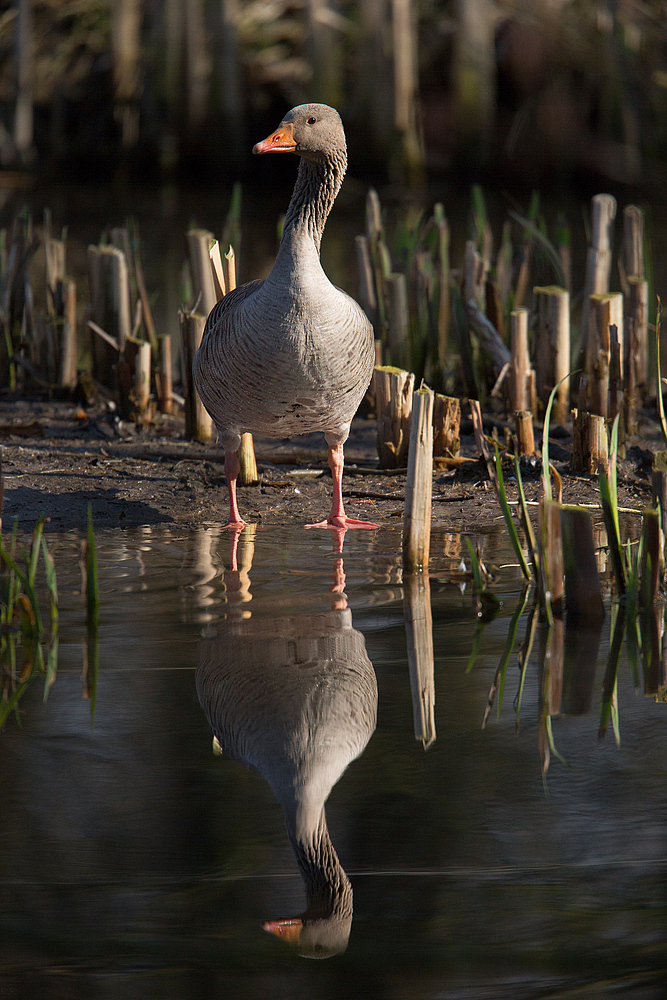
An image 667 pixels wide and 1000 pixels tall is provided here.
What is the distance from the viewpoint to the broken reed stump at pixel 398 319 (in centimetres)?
706

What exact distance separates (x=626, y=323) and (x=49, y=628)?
417 cm

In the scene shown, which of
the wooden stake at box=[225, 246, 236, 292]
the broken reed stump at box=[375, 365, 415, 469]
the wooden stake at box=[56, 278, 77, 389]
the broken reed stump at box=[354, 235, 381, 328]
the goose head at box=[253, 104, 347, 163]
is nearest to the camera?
the goose head at box=[253, 104, 347, 163]

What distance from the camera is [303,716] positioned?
3.47 m

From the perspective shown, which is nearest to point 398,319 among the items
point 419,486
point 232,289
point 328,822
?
point 232,289

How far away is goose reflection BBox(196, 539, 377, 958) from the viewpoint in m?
2.55

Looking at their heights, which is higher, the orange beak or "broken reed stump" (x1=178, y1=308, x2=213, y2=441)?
the orange beak

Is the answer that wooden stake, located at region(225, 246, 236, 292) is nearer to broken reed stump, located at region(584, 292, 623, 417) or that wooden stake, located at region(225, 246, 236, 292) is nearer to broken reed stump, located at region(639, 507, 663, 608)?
broken reed stump, located at region(584, 292, 623, 417)

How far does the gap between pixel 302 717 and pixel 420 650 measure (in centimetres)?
67

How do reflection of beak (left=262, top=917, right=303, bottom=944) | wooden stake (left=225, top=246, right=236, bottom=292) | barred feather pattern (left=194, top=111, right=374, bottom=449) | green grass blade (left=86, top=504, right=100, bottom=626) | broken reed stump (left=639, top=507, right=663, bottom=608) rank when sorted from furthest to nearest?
wooden stake (left=225, top=246, right=236, bottom=292) < barred feather pattern (left=194, top=111, right=374, bottom=449) < broken reed stump (left=639, top=507, right=663, bottom=608) < green grass blade (left=86, top=504, right=100, bottom=626) < reflection of beak (left=262, top=917, right=303, bottom=944)

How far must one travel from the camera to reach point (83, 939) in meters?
2.43

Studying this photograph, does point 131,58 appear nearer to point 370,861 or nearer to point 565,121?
point 565,121

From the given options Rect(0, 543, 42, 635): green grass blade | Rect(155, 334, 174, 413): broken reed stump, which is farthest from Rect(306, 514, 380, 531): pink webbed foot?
Rect(155, 334, 174, 413): broken reed stump

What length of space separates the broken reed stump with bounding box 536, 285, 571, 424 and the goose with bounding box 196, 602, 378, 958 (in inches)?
127

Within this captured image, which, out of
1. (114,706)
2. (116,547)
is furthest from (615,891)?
(116,547)
